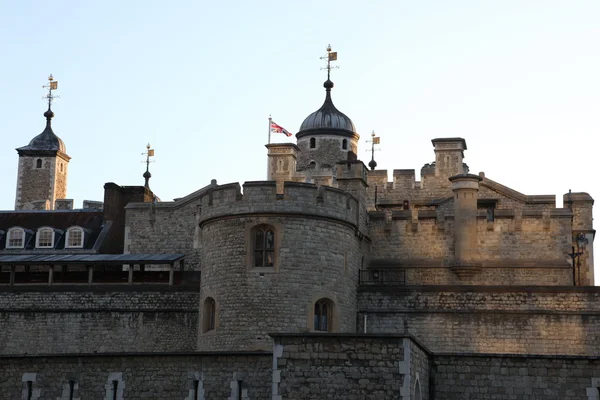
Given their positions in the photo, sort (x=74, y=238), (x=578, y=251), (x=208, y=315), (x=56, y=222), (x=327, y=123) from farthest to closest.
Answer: (x=327, y=123) → (x=56, y=222) → (x=74, y=238) → (x=578, y=251) → (x=208, y=315)

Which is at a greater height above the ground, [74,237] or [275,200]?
[74,237]

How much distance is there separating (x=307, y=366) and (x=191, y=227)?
1935 centimetres

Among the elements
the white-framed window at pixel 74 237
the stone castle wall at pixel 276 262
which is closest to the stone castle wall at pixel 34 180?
the white-framed window at pixel 74 237

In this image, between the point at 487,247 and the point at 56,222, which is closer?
the point at 487,247

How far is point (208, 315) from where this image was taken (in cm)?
3597

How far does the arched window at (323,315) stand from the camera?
116ft

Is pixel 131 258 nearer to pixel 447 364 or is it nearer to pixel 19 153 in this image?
pixel 447 364

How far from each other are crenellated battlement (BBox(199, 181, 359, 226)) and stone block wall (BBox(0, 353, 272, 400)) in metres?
7.52

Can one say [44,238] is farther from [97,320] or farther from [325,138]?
[325,138]

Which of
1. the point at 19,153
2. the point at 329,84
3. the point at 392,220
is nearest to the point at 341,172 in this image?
the point at 392,220

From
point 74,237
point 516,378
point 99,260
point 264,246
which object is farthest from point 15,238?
point 516,378

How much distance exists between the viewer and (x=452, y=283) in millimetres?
41219

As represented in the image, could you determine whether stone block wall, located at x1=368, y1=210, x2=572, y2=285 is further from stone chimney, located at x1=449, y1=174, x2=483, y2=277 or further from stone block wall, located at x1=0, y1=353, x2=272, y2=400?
stone block wall, located at x1=0, y1=353, x2=272, y2=400

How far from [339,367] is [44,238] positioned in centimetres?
2812
